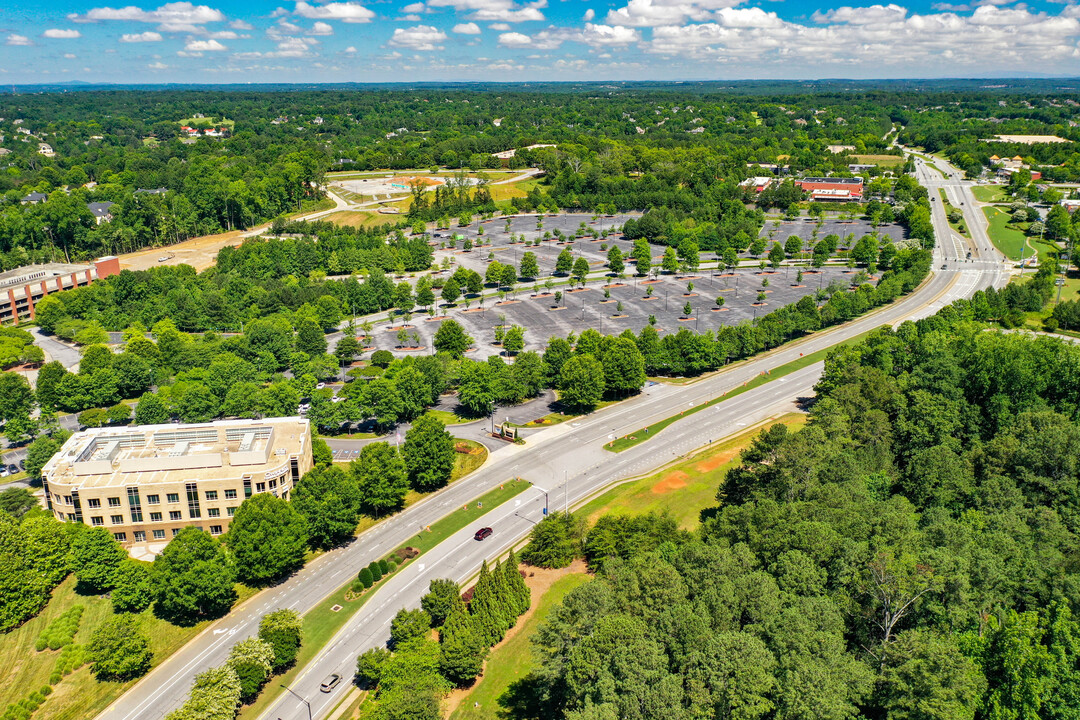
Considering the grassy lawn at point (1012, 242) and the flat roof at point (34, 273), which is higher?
the grassy lawn at point (1012, 242)

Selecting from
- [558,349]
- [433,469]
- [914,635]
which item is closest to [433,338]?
[558,349]

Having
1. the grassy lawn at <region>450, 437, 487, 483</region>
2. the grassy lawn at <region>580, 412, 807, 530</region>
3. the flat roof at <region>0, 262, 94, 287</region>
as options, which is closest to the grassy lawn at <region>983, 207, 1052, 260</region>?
the grassy lawn at <region>580, 412, 807, 530</region>

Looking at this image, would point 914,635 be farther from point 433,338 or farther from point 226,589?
point 433,338

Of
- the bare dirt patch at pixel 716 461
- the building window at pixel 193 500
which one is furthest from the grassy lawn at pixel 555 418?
the building window at pixel 193 500

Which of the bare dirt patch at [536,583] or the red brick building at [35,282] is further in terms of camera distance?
the red brick building at [35,282]

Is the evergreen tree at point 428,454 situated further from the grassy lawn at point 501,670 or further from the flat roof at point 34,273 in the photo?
the flat roof at point 34,273

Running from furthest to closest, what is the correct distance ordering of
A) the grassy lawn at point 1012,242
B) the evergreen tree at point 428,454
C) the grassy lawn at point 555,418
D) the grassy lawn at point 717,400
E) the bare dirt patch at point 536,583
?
the grassy lawn at point 1012,242 → the grassy lawn at point 555,418 → the grassy lawn at point 717,400 → the evergreen tree at point 428,454 → the bare dirt patch at point 536,583

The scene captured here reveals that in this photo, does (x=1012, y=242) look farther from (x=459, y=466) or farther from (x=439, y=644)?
(x=439, y=644)
